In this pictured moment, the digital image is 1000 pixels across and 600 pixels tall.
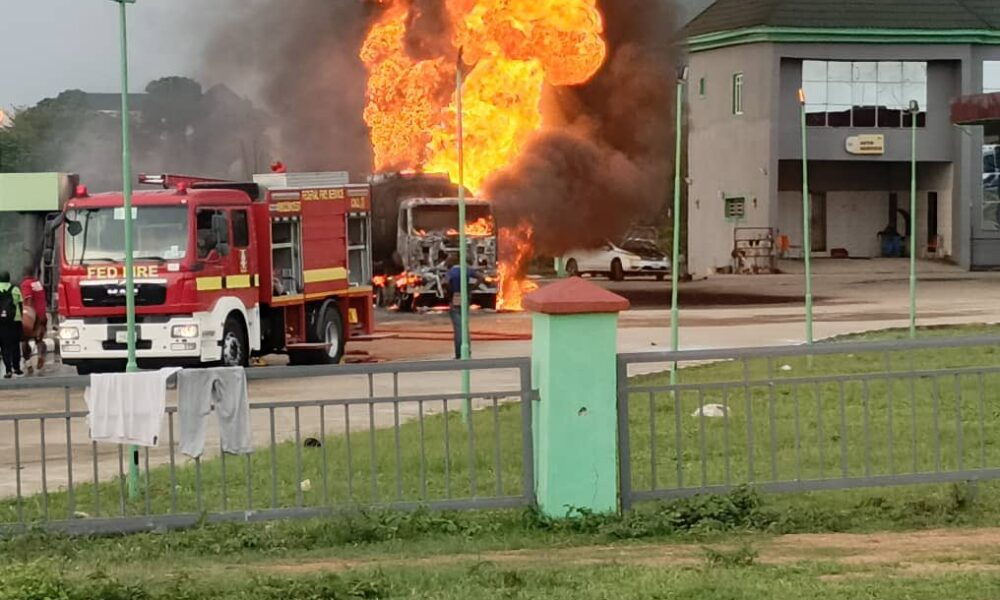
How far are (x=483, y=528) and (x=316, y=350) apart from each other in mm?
14450

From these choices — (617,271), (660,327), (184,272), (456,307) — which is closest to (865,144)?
(617,271)

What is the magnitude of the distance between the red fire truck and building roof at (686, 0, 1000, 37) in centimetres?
3314

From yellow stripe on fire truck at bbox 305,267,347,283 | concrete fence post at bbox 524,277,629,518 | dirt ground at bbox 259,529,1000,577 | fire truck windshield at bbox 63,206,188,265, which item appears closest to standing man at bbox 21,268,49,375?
fire truck windshield at bbox 63,206,188,265

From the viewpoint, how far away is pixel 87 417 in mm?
9234

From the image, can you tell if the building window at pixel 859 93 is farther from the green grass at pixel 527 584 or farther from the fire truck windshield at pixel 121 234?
the green grass at pixel 527 584

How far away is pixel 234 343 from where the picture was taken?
2161cm

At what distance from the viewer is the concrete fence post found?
9086 mm

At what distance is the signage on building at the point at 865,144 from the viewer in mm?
52906

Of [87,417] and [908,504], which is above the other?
[87,417]

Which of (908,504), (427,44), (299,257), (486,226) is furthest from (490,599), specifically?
(427,44)

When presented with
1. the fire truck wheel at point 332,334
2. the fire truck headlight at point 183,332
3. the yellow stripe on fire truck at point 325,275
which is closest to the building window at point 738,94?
the yellow stripe on fire truck at point 325,275

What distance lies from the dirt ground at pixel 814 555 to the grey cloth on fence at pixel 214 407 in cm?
91

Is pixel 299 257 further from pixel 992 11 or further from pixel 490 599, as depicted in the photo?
pixel 992 11

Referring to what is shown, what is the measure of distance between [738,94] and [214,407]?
46407mm
